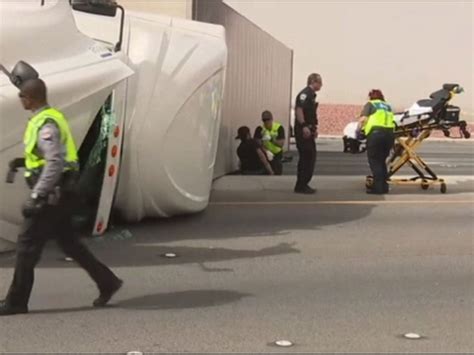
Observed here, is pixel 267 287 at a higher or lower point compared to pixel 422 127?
lower

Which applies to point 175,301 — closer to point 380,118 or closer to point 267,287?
point 267,287

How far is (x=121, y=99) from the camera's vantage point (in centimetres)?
845

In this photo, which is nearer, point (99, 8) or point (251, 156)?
point (99, 8)

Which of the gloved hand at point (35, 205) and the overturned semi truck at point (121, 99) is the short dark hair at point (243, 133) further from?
the gloved hand at point (35, 205)

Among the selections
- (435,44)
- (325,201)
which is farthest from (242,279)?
(435,44)

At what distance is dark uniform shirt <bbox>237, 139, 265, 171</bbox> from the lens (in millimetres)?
15195

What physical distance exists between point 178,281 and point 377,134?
6159mm

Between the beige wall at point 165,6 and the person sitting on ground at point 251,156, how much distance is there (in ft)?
7.95

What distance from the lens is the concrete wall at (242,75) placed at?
47.2 feet

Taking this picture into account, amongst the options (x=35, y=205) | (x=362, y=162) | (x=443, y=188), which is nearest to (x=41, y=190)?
(x=35, y=205)

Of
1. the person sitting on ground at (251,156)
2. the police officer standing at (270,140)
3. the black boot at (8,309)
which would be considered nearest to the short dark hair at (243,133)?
the person sitting on ground at (251,156)

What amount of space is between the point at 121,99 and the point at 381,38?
36.9m

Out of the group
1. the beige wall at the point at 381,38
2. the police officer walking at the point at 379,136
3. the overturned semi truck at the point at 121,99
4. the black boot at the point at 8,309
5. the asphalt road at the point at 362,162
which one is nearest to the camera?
the black boot at the point at 8,309

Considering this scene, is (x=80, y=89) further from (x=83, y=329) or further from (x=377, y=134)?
(x=377, y=134)
